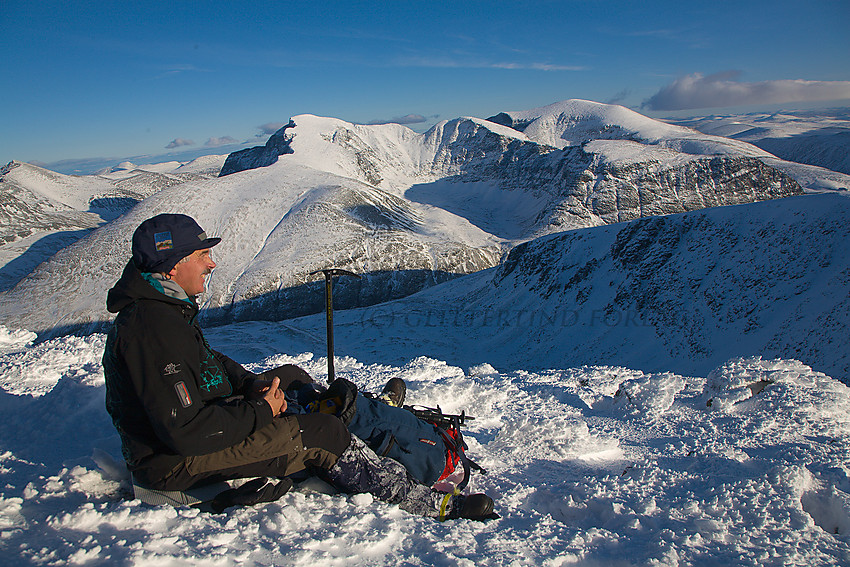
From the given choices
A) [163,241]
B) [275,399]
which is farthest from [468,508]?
[163,241]

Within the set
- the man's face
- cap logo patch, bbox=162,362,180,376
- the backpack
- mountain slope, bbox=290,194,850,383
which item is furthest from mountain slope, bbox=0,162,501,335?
cap logo patch, bbox=162,362,180,376

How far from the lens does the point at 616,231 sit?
43.6m

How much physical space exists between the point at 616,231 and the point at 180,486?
45.8m

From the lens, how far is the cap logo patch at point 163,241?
3.21 m

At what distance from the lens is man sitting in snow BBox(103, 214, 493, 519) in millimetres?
2980

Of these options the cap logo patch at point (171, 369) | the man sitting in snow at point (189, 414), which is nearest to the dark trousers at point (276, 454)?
the man sitting in snow at point (189, 414)

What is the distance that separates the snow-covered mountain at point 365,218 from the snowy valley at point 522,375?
586 millimetres

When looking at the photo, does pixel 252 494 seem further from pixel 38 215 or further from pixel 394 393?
pixel 38 215

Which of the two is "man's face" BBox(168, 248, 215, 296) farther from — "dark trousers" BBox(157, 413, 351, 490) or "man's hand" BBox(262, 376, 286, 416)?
"dark trousers" BBox(157, 413, 351, 490)

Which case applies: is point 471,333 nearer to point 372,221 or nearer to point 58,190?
point 372,221

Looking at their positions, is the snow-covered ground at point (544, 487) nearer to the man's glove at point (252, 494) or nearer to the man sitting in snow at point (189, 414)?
the man's glove at point (252, 494)

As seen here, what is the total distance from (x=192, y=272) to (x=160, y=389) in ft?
3.09

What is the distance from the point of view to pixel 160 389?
2947mm

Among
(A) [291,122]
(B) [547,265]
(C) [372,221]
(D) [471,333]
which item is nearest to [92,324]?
(C) [372,221]
